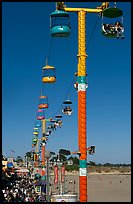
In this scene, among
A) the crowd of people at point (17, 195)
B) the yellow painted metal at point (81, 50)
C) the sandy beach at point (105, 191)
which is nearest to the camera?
the yellow painted metal at point (81, 50)

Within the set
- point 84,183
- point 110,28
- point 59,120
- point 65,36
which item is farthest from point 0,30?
point 59,120

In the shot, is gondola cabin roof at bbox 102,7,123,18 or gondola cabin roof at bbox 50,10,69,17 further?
gondola cabin roof at bbox 50,10,69,17

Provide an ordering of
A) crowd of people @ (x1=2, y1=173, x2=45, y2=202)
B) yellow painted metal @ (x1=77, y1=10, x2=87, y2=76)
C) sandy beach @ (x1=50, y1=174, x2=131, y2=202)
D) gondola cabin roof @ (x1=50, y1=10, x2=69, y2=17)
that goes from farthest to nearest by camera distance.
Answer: sandy beach @ (x1=50, y1=174, x2=131, y2=202) → crowd of people @ (x1=2, y1=173, x2=45, y2=202) → yellow painted metal @ (x1=77, y1=10, x2=87, y2=76) → gondola cabin roof @ (x1=50, y1=10, x2=69, y2=17)

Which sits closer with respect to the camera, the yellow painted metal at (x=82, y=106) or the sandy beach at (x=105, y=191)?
the yellow painted metal at (x=82, y=106)

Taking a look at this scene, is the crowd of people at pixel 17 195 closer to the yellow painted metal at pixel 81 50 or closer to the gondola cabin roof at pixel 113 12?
the yellow painted metal at pixel 81 50

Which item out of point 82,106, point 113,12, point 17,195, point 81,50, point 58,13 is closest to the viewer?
point 113,12

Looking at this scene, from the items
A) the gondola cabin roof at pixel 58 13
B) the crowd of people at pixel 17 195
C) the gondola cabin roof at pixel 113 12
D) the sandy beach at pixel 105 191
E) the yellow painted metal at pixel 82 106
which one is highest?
the gondola cabin roof at pixel 58 13

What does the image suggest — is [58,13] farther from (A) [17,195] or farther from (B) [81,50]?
(A) [17,195]

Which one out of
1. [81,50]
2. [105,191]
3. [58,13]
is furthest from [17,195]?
[105,191]

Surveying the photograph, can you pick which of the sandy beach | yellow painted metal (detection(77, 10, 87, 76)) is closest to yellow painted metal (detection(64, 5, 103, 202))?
yellow painted metal (detection(77, 10, 87, 76))

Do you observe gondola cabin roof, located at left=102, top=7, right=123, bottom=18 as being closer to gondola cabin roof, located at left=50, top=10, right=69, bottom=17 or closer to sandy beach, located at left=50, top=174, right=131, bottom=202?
gondola cabin roof, located at left=50, top=10, right=69, bottom=17

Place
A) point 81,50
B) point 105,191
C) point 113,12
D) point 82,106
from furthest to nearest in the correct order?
point 105,191, point 81,50, point 82,106, point 113,12

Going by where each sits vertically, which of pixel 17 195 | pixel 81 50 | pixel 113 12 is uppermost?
pixel 113 12

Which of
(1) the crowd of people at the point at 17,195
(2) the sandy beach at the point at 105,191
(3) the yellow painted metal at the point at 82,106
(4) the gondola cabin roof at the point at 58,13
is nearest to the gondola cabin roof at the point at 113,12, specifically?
(4) the gondola cabin roof at the point at 58,13
